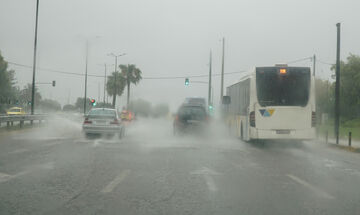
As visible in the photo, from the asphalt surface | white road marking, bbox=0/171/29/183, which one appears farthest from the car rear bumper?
white road marking, bbox=0/171/29/183

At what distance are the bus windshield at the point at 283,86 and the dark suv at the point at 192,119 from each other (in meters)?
5.79

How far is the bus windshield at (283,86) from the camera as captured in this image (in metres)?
17.4

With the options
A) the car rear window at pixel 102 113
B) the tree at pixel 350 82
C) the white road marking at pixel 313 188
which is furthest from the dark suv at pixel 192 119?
the tree at pixel 350 82

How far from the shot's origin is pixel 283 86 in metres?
17.6

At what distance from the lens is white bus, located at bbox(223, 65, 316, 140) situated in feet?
56.0

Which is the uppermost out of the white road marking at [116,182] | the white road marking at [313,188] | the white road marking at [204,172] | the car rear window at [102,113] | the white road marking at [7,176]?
the car rear window at [102,113]

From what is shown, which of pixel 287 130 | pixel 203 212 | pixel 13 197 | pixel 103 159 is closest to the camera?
pixel 203 212

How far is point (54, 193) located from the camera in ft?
23.0

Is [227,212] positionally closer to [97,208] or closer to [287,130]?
[97,208]

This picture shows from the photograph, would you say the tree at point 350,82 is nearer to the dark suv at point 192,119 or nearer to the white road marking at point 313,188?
the dark suv at point 192,119

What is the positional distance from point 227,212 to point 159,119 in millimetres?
37290

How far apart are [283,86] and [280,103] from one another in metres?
0.72

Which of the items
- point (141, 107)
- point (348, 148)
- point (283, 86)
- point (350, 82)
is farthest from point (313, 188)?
point (350, 82)

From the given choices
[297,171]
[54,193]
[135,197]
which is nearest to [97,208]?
[135,197]
